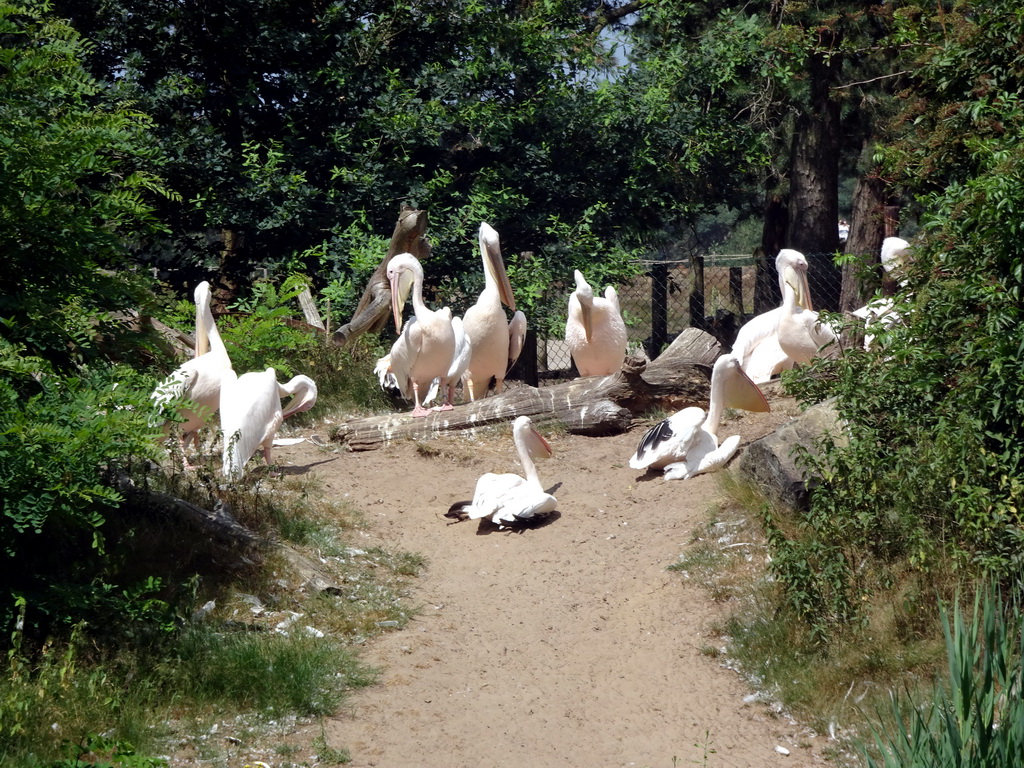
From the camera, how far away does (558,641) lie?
5.88 m

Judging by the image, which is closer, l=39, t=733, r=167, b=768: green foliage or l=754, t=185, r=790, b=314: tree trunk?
l=39, t=733, r=167, b=768: green foliage

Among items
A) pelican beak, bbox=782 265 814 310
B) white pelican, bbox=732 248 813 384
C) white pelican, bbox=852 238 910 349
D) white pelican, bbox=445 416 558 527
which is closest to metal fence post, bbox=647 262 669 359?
pelican beak, bbox=782 265 814 310

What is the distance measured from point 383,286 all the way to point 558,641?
705cm

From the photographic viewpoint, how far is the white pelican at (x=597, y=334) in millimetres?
10961

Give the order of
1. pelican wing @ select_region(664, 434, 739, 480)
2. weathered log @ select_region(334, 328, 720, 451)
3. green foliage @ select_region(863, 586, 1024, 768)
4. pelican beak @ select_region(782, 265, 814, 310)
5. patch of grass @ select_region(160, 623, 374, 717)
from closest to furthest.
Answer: green foliage @ select_region(863, 586, 1024, 768) → patch of grass @ select_region(160, 623, 374, 717) → pelican wing @ select_region(664, 434, 739, 480) → weathered log @ select_region(334, 328, 720, 451) → pelican beak @ select_region(782, 265, 814, 310)

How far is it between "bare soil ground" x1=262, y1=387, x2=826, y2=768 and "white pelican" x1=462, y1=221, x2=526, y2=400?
83.3 inches

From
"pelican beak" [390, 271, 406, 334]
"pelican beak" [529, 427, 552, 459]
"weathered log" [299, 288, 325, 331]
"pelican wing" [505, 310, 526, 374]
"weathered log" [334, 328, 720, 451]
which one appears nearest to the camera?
"pelican beak" [529, 427, 552, 459]

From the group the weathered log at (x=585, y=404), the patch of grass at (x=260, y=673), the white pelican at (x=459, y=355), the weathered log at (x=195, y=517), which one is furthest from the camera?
the white pelican at (x=459, y=355)

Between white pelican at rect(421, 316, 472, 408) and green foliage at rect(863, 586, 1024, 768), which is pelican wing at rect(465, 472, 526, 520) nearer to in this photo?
white pelican at rect(421, 316, 472, 408)

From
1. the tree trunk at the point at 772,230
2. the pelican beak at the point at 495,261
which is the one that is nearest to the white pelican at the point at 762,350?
the pelican beak at the point at 495,261

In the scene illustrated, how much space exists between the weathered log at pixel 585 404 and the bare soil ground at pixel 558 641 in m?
0.59

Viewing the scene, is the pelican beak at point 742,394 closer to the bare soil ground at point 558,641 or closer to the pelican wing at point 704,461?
the bare soil ground at point 558,641

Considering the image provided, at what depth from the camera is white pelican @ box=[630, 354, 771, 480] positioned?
26.1ft

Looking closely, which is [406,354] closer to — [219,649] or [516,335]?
[516,335]
